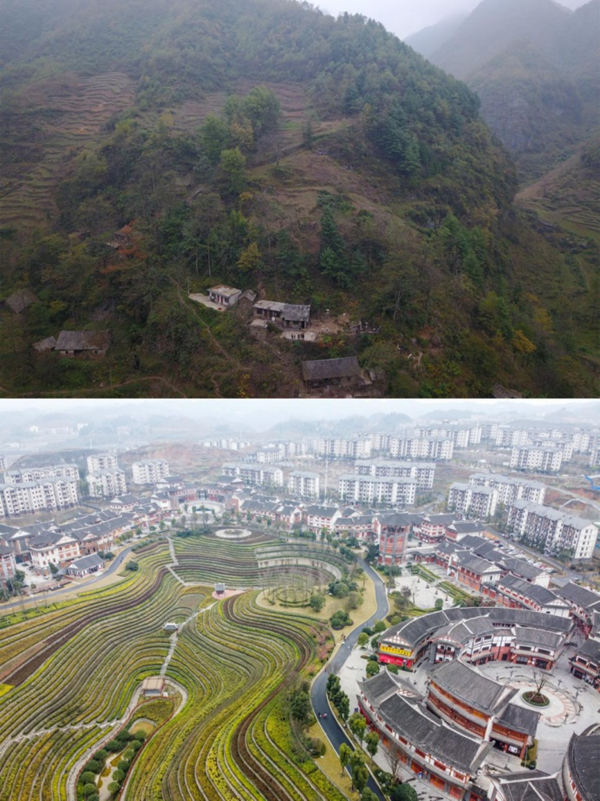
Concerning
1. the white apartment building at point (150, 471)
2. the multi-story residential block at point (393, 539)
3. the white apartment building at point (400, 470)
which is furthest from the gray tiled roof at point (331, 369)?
the white apartment building at point (150, 471)

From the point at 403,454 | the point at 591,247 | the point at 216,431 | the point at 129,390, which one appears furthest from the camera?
the point at 591,247

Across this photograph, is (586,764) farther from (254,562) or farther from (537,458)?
(537,458)

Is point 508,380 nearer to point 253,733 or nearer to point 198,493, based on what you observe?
point 198,493

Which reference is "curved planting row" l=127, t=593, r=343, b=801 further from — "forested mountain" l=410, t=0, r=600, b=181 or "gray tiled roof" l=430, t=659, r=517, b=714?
"forested mountain" l=410, t=0, r=600, b=181

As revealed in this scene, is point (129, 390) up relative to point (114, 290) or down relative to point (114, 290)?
down

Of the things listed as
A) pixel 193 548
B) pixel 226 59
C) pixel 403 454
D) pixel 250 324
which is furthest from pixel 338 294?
pixel 226 59

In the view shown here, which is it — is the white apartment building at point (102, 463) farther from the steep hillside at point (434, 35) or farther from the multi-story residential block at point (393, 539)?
the steep hillside at point (434, 35)
